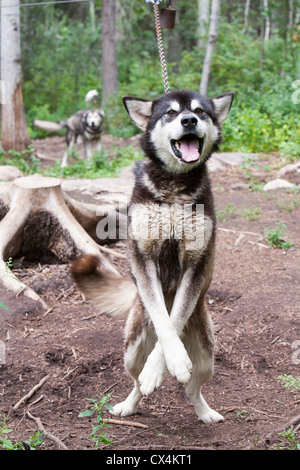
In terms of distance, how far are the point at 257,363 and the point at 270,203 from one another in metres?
4.15

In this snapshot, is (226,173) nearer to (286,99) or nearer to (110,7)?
(286,99)

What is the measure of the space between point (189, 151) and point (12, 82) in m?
8.87

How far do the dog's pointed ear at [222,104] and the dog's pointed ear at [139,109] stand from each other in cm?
45

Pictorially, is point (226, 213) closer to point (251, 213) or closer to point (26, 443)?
point (251, 213)

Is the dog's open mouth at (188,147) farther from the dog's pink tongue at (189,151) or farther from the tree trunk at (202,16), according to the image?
the tree trunk at (202,16)

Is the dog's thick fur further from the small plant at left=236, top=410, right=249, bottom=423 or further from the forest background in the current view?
the small plant at left=236, top=410, right=249, bottom=423

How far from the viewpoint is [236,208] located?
24.8ft

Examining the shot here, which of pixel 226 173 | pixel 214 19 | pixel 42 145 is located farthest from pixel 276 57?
pixel 226 173

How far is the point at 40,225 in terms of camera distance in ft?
18.1

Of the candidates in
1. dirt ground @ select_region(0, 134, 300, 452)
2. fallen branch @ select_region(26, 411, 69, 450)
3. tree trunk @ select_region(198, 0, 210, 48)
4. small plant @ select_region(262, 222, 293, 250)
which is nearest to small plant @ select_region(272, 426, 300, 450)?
dirt ground @ select_region(0, 134, 300, 452)

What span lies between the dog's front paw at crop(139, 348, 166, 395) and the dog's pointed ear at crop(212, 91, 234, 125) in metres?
1.64

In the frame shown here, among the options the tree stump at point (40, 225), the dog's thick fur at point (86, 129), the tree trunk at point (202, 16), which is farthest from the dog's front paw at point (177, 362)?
the tree trunk at point (202, 16)

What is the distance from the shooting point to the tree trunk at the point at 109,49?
623 inches

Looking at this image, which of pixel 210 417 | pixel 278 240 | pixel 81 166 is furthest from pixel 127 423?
pixel 81 166
